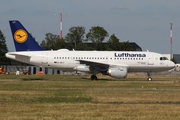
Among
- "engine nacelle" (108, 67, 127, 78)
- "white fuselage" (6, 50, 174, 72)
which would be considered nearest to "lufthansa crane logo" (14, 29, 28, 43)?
"white fuselage" (6, 50, 174, 72)

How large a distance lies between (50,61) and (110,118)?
33.4 meters

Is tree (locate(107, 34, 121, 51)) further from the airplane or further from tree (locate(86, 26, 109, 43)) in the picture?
the airplane

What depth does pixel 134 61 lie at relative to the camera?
49000 millimetres

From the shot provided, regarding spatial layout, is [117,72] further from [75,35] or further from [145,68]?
[75,35]

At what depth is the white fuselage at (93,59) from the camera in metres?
48.2

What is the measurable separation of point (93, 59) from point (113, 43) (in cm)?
5173

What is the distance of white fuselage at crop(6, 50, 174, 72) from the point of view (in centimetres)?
4822

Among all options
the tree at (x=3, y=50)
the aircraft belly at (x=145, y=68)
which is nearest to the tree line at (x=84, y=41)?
the tree at (x=3, y=50)

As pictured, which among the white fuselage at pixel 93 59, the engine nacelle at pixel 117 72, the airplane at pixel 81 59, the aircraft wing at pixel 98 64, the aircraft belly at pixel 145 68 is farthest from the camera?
the aircraft belly at pixel 145 68

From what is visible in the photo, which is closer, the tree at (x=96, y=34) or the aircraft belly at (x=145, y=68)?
the aircraft belly at (x=145, y=68)

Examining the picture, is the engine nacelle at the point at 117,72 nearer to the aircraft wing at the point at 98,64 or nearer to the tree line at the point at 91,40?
the aircraft wing at the point at 98,64

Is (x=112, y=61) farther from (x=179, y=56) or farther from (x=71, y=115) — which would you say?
(x=179, y=56)

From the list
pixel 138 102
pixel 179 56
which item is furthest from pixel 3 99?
pixel 179 56

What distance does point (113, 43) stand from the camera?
101 metres
